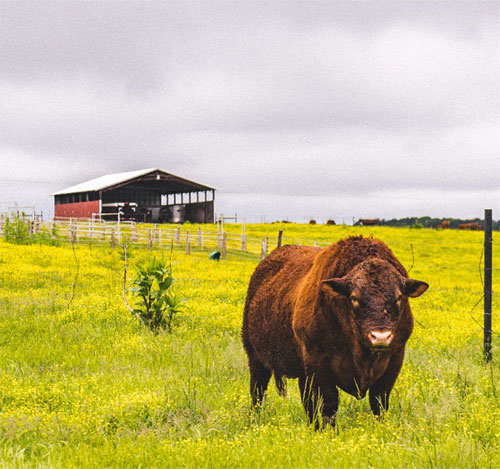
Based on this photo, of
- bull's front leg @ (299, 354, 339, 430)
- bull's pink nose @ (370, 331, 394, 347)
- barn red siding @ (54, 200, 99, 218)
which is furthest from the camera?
barn red siding @ (54, 200, 99, 218)

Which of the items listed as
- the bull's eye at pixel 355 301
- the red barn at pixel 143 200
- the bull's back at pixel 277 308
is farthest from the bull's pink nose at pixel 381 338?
the red barn at pixel 143 200

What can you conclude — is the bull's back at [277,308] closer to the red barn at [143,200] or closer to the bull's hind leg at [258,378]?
the bull's hind leg at [258,378]

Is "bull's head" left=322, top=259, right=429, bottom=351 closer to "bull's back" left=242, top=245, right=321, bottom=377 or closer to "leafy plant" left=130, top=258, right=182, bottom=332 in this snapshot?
"bull's back" left=242, top=245, right=321, bottom=377

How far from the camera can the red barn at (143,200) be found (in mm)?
49928

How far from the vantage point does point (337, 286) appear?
381 centimetres

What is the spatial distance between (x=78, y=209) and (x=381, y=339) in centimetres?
5301

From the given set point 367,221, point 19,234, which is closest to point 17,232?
point 19,234

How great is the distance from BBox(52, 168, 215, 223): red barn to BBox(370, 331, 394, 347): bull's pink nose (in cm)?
4649

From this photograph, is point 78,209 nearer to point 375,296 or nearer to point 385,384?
point 385,384

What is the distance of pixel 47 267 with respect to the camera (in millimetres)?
19156

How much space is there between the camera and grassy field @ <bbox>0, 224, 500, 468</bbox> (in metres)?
3.85

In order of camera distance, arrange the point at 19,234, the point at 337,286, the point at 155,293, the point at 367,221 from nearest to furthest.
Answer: the point at 337,286 → the point at 155,293 → the point at 19,234 → the point at 367,221

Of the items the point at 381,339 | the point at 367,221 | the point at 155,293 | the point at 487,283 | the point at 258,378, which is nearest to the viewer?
the point at 381,339

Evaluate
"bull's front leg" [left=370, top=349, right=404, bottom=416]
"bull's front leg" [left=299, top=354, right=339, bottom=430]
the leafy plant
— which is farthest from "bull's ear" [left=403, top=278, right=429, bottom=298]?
the leafy plant
